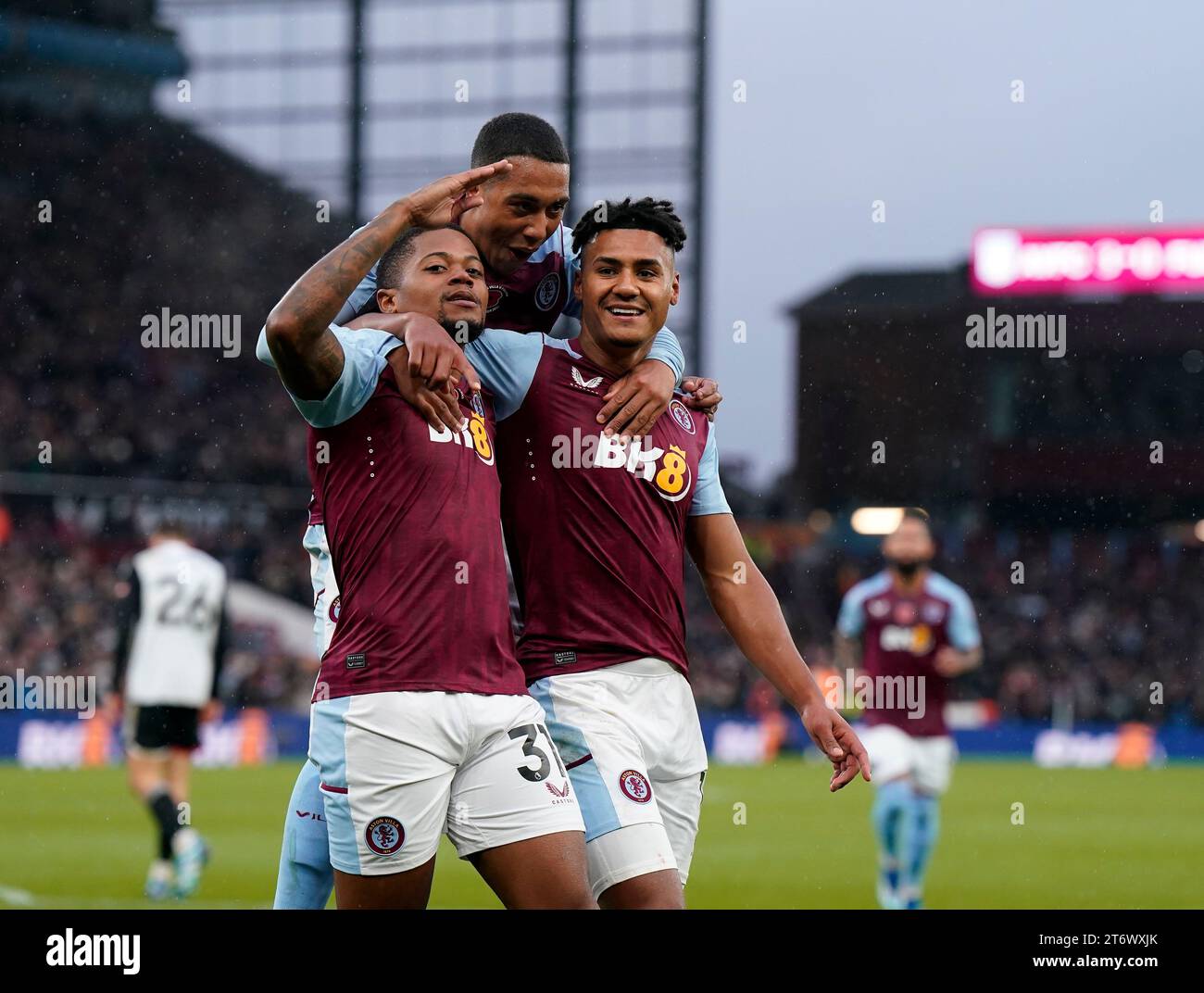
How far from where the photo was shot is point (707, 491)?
451cm

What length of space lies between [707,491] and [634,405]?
0.44 m

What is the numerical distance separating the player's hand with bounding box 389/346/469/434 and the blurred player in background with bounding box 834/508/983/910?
17.0 feet

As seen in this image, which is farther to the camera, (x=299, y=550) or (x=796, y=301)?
(x=796, y=301)

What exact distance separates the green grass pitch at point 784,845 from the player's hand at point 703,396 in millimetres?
3722

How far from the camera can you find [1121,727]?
22922mm

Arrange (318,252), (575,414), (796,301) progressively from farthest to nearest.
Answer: (796,301) → (318,252) → (575,414)

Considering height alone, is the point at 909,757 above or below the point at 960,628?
below

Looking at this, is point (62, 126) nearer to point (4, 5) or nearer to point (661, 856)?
point (4, 5)

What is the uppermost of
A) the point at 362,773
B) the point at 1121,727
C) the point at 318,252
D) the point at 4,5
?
the point at 4,5

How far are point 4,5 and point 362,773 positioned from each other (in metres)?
26.2

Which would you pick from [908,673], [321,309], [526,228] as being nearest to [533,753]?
[321,309]

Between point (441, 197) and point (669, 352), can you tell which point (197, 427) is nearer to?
point (669, 352)

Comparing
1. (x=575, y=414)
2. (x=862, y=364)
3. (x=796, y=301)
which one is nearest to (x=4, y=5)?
(x=796, y=301)

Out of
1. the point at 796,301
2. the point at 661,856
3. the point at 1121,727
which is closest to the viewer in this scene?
the point at 661,856
